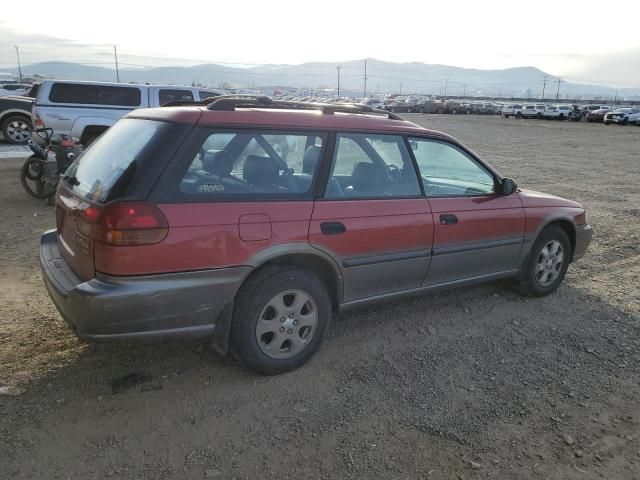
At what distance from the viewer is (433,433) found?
2908mm

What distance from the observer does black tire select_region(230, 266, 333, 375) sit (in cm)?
315

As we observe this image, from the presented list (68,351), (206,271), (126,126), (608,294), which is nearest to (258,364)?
(206,271)

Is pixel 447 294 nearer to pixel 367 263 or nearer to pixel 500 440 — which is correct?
pixel 367 263

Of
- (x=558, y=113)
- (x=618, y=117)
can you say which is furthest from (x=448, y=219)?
(x=558, y=113)

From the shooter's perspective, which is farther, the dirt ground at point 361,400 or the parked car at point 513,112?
the parked car at point 513,112

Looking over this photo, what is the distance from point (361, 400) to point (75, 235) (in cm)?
200

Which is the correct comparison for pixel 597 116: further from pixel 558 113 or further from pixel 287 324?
pixel 287 324

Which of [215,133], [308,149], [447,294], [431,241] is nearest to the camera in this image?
[215,133]

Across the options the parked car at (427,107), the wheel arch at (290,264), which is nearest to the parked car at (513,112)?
the parked car at (427,107)

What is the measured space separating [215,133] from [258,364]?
4.77ft

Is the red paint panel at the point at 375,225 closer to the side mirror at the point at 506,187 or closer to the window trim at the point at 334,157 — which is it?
the window trim at the point at 334,157

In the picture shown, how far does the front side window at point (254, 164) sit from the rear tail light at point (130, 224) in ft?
0.82

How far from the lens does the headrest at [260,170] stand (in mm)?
3234

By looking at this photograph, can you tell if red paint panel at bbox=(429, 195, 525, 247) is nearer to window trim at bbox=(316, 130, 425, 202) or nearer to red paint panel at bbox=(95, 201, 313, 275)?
window trim at bbox=(316, 130, 425, 202)
